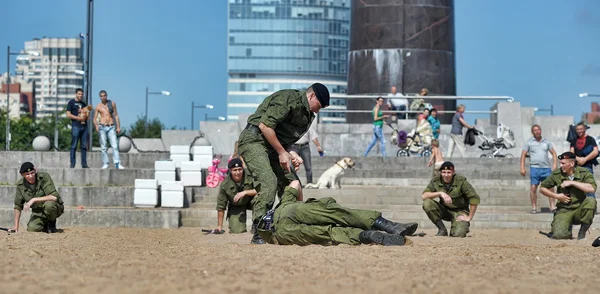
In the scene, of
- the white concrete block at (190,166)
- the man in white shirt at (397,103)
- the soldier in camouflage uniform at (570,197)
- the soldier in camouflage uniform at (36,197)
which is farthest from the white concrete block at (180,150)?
the soldier in camouflage uniform at (570,197)

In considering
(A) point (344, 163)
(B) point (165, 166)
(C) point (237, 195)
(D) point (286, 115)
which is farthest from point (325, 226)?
(B) point (165, 166)

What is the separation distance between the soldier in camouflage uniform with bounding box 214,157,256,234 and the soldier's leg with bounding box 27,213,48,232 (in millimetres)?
2428

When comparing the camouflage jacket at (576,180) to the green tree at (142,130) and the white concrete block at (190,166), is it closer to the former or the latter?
the white concrete block at (190,166)

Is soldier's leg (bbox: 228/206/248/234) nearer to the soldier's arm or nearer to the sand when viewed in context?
the soldier's arm

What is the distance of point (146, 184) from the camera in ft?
64.8

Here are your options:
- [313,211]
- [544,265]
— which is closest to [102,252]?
[313,211]

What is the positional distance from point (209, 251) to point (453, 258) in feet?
7.01

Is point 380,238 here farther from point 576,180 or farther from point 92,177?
point 92,177

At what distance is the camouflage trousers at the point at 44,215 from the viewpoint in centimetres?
1530

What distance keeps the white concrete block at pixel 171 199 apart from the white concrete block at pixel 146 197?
0.53ft

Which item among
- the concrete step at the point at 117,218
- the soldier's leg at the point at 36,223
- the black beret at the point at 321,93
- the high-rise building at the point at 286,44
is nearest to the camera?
the black beret at the point at 321,93

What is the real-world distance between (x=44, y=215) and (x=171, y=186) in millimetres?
4594

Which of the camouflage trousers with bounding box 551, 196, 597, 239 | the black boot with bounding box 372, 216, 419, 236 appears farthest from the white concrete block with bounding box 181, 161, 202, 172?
the black boot with bounding box 372, 216, 419, 236

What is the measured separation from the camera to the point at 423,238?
47.9 feet
